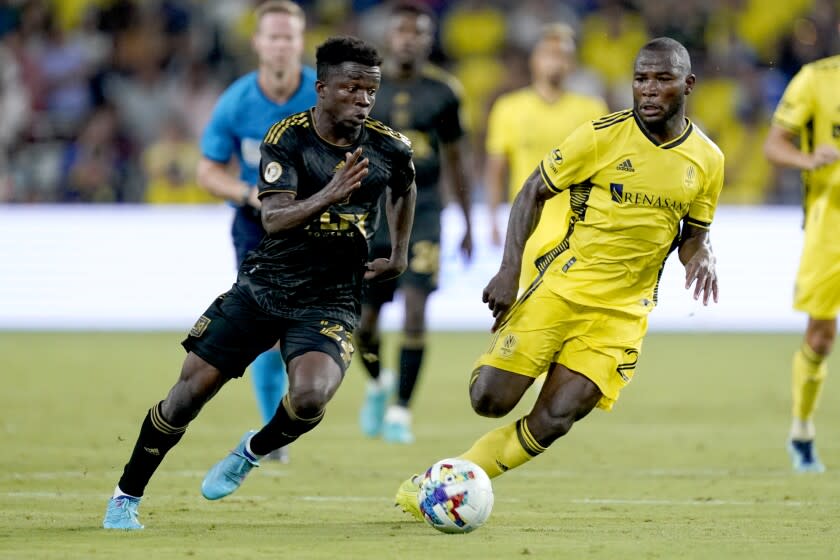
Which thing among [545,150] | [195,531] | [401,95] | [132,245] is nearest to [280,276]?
[195,531]

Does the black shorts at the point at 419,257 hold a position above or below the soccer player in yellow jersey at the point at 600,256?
below

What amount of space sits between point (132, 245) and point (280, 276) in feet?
35.5

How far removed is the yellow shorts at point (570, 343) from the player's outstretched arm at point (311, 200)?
1.13m

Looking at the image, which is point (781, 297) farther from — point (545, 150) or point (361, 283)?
point (361, 283)

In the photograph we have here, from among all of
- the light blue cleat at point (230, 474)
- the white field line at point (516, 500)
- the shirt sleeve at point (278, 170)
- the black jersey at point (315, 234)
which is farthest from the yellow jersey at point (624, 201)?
the light blue cleat at point (230, 474)

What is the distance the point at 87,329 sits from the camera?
695 inches

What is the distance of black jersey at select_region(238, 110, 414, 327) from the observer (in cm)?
654

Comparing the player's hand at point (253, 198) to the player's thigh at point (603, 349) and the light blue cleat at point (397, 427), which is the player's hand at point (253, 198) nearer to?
the light blue cleat at point (397, 427)

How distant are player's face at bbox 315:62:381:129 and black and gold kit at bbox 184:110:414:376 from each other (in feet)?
0.52

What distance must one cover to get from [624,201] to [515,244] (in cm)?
59

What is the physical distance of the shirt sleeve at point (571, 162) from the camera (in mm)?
6758

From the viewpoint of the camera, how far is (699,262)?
6.70 m

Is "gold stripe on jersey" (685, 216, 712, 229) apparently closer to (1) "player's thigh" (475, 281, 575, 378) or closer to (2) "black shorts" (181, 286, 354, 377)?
(1) "player's thigh" (475, 281, 575, 378)

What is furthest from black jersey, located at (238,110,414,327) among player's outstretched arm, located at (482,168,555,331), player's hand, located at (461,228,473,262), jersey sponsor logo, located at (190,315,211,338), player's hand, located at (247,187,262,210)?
player's hand, located at (461,228,473,262)
